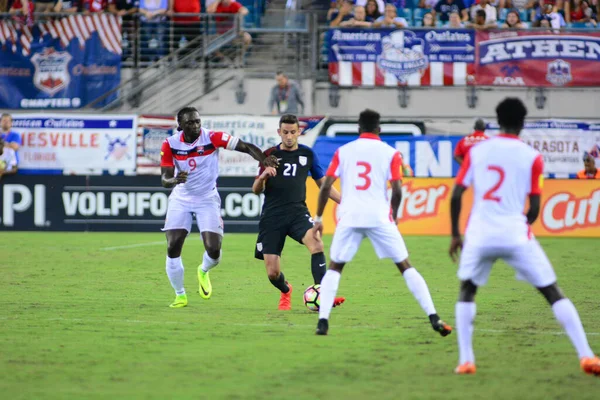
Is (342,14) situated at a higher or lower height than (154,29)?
higher

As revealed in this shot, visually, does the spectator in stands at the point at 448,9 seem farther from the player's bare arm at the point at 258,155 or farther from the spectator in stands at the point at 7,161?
the player's bare arm at the point at 258,155

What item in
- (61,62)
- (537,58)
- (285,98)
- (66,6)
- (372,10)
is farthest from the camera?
(66,6)

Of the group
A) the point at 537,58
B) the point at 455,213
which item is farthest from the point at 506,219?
the point at 537,58

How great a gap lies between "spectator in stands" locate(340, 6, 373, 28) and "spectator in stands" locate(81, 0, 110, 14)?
6.33m

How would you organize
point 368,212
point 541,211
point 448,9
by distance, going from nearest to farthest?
point 368,212
point 541,211
point 448,9

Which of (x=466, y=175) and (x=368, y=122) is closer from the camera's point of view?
(x=466, y=175)

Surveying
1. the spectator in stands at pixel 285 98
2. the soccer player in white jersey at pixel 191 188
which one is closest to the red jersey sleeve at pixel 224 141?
the soccer player in white jersey at pixel 191 188

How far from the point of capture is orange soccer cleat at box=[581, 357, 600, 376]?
286 inches

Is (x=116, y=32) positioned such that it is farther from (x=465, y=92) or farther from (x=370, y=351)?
(x=370, y=351)

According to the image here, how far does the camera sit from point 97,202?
23.4m

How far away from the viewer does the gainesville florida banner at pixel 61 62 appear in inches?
984

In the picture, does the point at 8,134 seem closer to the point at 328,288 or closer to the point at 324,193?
the point at 324,193

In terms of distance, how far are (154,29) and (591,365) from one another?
65.6 feet

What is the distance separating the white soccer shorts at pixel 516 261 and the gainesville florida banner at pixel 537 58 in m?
18.0
